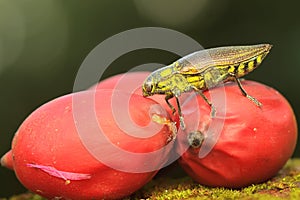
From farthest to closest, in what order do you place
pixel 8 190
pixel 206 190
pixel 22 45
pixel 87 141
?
1. pixel 22 45
2. pixel 8 190
3. pixel 206 190
4. pixel 87 141

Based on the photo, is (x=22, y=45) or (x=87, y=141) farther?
(x=22, y=45)

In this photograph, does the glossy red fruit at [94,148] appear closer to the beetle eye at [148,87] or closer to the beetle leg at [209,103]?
the beetle eye at [148,87]

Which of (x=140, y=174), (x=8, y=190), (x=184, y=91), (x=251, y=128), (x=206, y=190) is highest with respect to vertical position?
(x=184, y=91)

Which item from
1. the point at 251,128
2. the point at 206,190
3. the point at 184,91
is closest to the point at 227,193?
the point at 206,190

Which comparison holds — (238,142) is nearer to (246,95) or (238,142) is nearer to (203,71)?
(246,95)

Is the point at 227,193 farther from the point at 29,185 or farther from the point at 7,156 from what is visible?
the point at 7,156

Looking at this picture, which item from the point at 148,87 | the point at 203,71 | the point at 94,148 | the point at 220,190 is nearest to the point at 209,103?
the point at 203,71

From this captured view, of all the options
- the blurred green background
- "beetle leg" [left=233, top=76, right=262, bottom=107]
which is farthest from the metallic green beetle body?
the blurred green background
